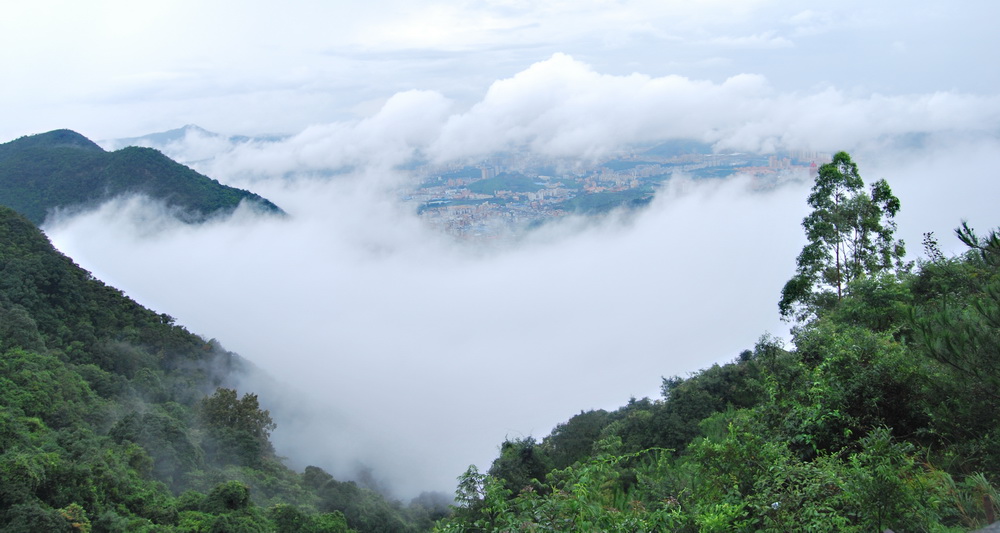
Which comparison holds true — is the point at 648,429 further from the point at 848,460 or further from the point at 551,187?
the point at 551,187

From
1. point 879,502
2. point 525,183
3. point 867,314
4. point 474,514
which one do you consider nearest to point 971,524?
point 879,502

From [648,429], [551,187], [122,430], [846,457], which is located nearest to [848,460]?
[846,457]

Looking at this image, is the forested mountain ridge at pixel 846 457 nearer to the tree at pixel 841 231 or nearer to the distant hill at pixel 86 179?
the tree at pixel 841 231

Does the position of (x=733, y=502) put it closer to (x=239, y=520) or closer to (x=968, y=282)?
(x=968, y=282)

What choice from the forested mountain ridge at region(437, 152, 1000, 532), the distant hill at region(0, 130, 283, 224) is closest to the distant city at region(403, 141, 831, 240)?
the distant hill at region(0, 130, 283, 224)

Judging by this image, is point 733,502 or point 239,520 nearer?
point 733,502

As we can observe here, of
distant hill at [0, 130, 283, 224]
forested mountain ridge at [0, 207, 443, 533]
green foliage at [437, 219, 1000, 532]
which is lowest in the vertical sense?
forested mountain ridge at [0, 207, 443, 533]

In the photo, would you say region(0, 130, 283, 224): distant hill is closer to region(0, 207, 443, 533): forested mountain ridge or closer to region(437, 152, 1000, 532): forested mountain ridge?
region(0, 207, 443, 533): forested mountain ridge
